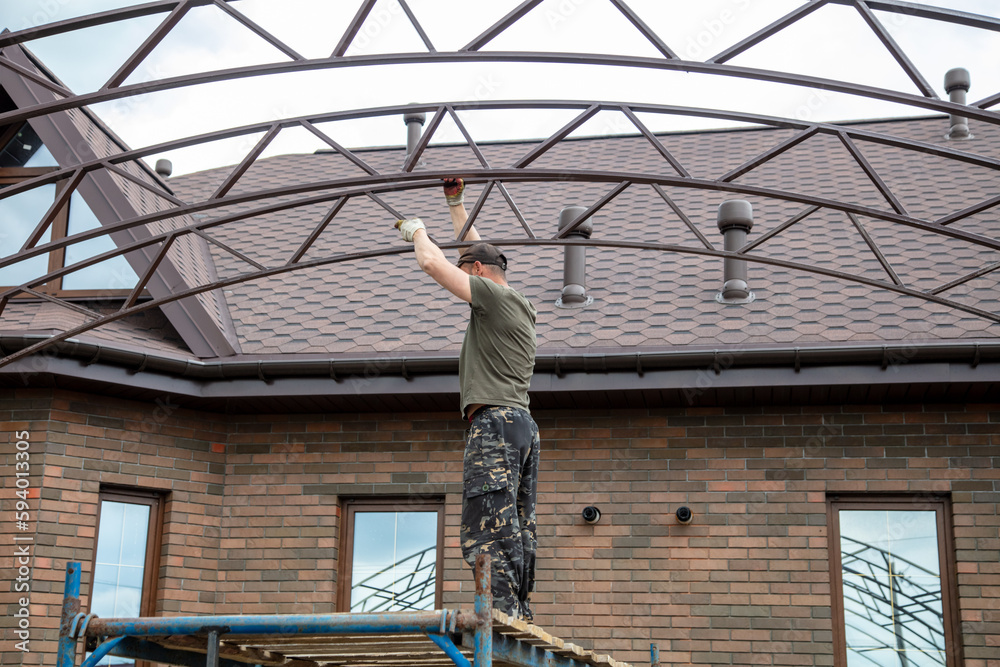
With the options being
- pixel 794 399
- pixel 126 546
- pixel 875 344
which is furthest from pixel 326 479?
pixel 875 344

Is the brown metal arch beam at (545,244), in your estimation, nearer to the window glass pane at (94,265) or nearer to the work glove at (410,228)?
the window glass pane at (94,265)

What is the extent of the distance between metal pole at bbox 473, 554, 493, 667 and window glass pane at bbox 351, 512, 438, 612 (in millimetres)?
5683

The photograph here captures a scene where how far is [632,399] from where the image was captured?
948 cm

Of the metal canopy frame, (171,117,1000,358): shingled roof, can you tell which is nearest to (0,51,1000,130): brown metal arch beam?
the metal canopy frame

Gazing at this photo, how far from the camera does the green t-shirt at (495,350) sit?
5.27 m

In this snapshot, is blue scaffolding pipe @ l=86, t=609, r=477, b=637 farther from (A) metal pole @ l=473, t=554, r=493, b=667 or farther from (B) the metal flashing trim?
(B) the metal flashing trim

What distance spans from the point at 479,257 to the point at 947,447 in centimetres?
534

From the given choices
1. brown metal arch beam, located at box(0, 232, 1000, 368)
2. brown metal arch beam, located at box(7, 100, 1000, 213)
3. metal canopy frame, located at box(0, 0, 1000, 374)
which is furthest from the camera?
brown metal arch beam, located at box(0, 232, 1000, 368)

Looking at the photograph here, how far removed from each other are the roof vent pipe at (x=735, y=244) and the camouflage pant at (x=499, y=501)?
17.4 ft

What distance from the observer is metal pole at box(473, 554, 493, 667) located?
4.00 meters

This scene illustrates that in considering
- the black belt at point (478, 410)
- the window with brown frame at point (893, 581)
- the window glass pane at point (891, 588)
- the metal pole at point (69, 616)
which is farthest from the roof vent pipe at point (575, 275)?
the metal pole at point (69, 616)

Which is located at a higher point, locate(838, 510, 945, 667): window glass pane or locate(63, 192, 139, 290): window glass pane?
locate(63, 192, 139, 290): window glass pane

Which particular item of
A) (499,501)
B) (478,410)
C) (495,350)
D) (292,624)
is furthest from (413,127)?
(292,624)

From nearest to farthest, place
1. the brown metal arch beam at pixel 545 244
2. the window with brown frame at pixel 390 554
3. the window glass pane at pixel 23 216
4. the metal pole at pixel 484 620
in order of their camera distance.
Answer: the metal pole at pixel 484 620 < the brown metal arch beam at pixel 545 244 < the window with brown frame at pixel 390 554 < the window glass pane at pixel 23 216
